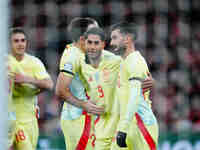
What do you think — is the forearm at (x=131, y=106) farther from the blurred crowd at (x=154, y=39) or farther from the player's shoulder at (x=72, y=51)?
the blurred crowd at (x=154, y=39)

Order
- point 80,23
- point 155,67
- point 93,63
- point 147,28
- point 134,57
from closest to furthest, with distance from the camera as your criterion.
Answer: point 134,57 → point 93,63 → point 80,23 → point 155,67 → point 147,28

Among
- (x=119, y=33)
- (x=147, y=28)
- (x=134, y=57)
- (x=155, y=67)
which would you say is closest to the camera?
(x=134, y=57)

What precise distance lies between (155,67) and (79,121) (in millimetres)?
6323

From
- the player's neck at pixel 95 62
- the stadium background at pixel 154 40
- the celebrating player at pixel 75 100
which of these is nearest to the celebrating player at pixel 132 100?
the player's neck at pixel 95 62

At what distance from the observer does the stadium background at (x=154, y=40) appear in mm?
11062

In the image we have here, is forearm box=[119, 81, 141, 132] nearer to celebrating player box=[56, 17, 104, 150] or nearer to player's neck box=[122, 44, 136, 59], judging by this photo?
player's neck box=[122, 44, 136, 59]

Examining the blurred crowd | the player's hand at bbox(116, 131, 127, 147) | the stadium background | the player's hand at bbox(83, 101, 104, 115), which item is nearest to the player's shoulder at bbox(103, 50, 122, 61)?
the player's hand at bbox(83, 101, 104, 115)

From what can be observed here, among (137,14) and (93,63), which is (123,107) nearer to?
(93,63)

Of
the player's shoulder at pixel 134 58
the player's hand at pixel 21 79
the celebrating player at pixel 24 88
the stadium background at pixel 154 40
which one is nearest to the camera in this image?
the player's shoulder at pixel 134 58

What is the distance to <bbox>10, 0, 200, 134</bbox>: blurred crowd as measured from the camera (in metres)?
11.1

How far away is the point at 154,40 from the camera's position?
486 inches

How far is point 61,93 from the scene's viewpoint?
546 cm

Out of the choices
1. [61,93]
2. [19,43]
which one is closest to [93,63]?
[61,93]

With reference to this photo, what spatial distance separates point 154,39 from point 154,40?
3cm
